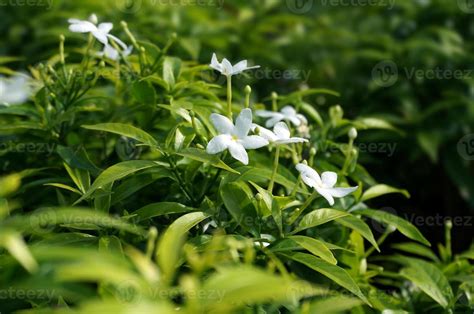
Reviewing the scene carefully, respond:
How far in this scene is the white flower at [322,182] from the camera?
141cm

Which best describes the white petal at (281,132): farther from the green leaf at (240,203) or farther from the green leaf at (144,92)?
the green leaf at (144,92)

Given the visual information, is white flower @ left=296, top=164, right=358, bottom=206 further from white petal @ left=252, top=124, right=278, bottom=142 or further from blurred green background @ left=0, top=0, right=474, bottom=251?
blurred green background @ left=0, top=0, right=474, bottom=251

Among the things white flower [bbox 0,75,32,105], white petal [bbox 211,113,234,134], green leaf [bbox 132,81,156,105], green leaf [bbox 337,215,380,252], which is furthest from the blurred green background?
white petal [bbox 211,113,234,134]

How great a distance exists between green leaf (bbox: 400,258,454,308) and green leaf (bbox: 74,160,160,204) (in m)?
0.75

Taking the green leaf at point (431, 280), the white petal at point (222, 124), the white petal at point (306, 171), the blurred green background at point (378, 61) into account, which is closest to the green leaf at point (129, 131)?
the white petal at point (222, 124)

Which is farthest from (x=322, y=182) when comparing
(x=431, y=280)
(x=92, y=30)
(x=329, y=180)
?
(x=92, y=30)

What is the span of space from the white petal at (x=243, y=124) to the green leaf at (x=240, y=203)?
0.14 metres

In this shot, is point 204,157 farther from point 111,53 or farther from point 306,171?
point 111,53

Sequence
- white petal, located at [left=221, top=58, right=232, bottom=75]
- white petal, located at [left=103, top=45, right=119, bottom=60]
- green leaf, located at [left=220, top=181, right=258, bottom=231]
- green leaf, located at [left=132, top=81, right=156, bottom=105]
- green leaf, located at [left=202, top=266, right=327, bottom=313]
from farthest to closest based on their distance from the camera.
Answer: white petal, located at [left=103, top=45, right=119, bottom=60] → green leaf, located at [left=132, top=81, right=156, bottom=105] → white petal, located at [left=221, top=58, right=232, bottom=75] → green leaf, located at [left=220, top=181, right=258, bottom=231] → green leaf, located at [left=202, top=266, right=327, bottom=313]

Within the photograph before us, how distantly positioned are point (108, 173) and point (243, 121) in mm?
316

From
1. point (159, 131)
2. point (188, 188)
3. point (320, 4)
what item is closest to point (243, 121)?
point (188, 188)

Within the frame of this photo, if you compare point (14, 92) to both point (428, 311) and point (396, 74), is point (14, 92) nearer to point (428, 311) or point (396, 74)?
point (428, 311)

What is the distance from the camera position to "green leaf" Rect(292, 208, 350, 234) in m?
1.47

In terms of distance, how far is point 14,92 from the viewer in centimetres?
199
